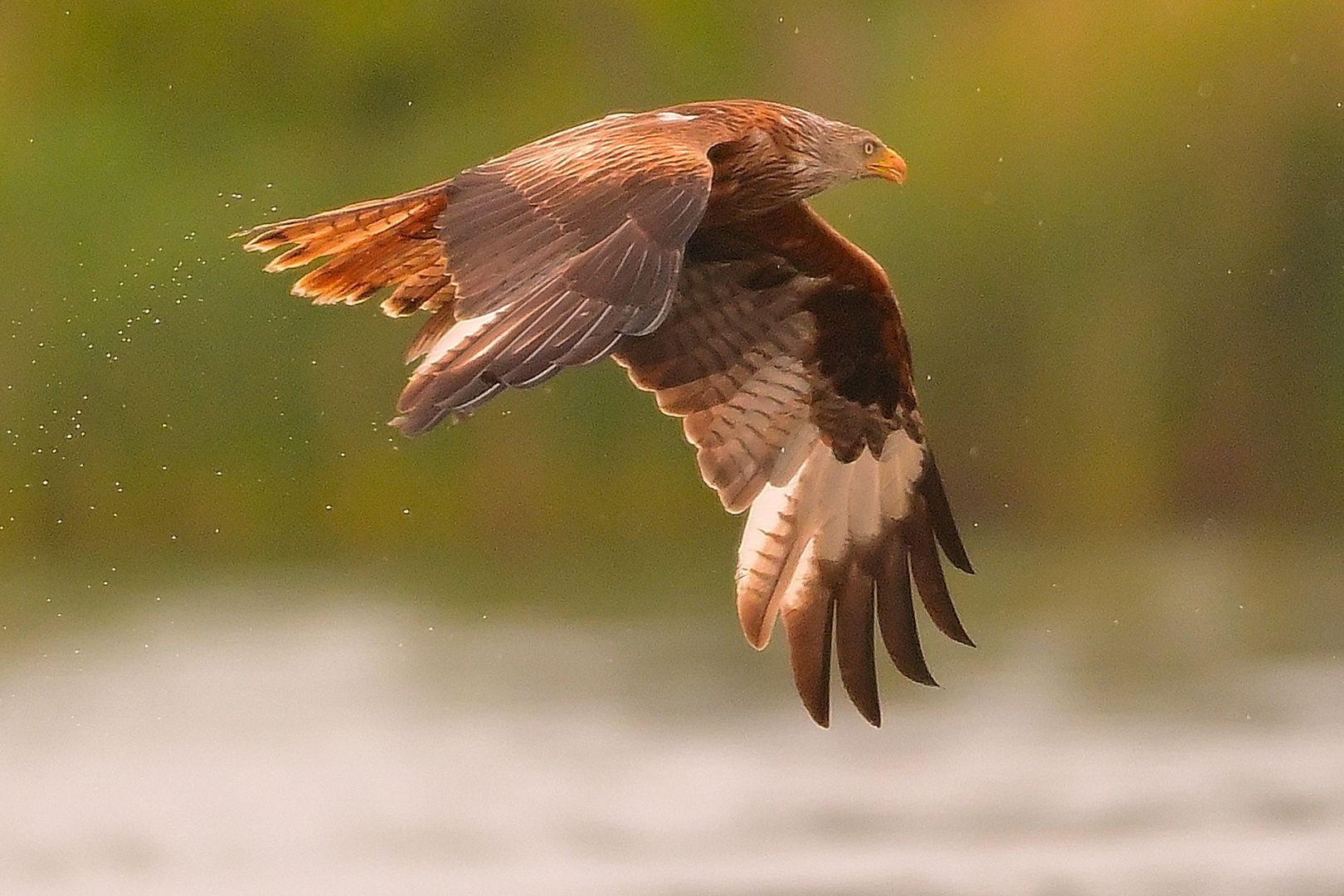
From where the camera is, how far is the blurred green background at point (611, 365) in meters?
12.0

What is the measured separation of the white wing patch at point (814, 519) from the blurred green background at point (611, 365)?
17.2 feet

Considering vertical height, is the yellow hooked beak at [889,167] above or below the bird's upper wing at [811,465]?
above

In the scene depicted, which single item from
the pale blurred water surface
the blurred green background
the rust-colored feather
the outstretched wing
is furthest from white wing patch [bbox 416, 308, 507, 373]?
the blurred green background

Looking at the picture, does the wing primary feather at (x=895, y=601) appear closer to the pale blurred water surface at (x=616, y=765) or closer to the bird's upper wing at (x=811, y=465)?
the bird's upper wing at (x=811, y=465)

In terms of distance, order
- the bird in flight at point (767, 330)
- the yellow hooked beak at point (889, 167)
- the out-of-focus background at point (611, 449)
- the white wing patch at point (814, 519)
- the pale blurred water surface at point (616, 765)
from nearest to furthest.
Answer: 1. the bird in flight at point (767, 330)
2. the yellow hooked beak at point (889, 167)
3. the white wing patch at point (814, 519)
4. the pale blurred water surface at point (616, 765)
5. the out-of-focus background at point (611, 449)

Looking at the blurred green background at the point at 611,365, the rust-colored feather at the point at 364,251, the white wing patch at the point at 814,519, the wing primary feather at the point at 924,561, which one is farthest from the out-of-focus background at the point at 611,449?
the rust-colored feather at the point at 364,251

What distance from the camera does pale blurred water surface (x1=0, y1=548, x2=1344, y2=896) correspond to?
30.8 feet

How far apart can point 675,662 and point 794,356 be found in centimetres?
468

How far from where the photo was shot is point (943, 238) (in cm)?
1229

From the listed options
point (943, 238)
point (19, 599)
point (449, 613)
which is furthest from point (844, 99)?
point (19, 599)

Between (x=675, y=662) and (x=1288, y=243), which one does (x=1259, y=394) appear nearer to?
(x=1288, y=243)

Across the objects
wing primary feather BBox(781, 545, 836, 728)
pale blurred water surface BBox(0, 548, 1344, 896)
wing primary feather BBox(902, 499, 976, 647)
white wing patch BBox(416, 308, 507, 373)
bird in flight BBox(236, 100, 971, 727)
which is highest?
white wing patch BBox(416, 308, 507, 373)

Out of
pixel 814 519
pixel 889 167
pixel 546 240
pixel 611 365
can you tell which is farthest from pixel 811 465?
pixel 611 365

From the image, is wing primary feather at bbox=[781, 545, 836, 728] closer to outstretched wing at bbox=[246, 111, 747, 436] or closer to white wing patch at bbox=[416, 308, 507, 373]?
outstretched wing at bbox=[246, 111, 747, 436]
